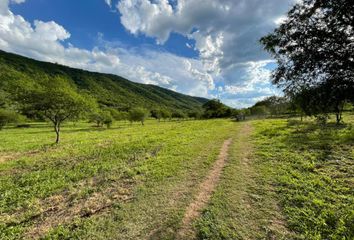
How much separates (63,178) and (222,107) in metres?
119

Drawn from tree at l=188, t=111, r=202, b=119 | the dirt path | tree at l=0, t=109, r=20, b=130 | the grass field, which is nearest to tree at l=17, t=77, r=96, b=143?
the grass field

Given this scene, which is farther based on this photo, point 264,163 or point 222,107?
point 222,107

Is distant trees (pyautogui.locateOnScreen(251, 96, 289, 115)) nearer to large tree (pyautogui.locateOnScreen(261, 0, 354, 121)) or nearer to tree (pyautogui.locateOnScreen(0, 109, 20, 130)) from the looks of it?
large tree (pyautogui.locateOnScreen(261, 0, 354, 121))

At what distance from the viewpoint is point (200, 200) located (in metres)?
7.79

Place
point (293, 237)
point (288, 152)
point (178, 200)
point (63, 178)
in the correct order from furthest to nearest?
point (288, 152), point (63, 178), point (178, 200), point (293, 237)

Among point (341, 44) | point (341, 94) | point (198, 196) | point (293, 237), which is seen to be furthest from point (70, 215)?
point (341, 44)

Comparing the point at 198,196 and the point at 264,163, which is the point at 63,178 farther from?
the point at 264,163

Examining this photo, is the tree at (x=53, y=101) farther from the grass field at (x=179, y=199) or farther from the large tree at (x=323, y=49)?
the large tree at (x=323, y=49)

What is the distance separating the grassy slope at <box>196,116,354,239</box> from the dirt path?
0.95 feet

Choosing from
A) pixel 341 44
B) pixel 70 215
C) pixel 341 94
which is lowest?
pixel 70 215

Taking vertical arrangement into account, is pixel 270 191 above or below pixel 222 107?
below

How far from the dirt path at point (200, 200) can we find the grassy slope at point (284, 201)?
289 mm

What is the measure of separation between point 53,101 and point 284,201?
84.3ft

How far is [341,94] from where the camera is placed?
6.36m
